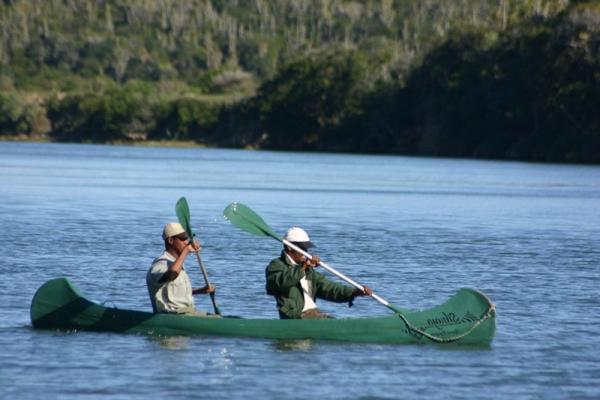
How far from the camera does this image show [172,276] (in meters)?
15.8

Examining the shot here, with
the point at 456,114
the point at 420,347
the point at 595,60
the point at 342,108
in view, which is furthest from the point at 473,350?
the point at 342,108

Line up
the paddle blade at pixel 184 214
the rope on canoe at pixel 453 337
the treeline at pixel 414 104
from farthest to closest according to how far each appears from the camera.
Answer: the treeline at pixel 414 104 < the paddle blade at pixel 184 214 < the rope on canoe at pixel 453 337

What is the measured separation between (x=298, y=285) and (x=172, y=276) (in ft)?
4.68

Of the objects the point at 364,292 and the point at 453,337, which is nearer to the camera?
the point at 364,292

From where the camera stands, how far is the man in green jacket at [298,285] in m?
15.8

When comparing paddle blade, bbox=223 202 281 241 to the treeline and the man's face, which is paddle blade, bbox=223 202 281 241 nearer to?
the man's face

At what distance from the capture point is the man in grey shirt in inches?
624

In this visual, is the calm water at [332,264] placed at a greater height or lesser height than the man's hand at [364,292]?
lesser

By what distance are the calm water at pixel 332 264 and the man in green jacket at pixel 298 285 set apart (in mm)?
442

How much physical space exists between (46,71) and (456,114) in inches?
4117

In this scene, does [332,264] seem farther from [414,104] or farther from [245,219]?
[414,104]

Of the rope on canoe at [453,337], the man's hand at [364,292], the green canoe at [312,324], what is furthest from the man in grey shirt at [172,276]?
the rope on canoe at [453,337]

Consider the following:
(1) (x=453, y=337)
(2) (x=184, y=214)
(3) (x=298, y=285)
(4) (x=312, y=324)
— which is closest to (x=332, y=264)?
(2) (x=184, y=214)

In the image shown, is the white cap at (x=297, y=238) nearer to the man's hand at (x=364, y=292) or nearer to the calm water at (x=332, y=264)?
the man's hand at (x=364, y=292)
